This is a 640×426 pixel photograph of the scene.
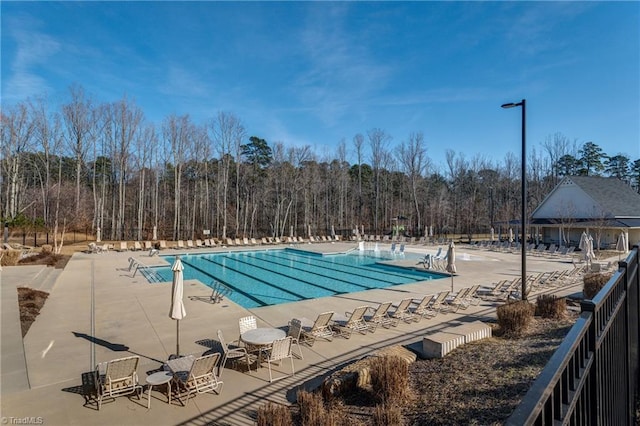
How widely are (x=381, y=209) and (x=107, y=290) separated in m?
44.6

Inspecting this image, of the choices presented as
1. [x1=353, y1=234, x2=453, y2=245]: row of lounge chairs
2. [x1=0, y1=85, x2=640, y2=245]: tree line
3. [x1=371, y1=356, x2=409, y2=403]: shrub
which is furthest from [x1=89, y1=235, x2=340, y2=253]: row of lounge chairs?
[x1=371, y1=356, x2=409, y2=403]: shrub

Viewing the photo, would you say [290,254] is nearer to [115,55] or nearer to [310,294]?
[310,294]

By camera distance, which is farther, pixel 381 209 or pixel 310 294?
pixel 381 209

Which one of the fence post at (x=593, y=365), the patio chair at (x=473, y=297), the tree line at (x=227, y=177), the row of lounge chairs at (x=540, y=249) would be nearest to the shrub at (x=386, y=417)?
the fence post at (x=593, y=365)

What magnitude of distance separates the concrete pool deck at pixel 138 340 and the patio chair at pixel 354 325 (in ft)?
0.75

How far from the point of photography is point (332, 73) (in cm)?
2792

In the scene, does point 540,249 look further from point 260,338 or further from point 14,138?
point 14,138

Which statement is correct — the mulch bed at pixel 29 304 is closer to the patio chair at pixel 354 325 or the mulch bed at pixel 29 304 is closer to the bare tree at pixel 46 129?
the patio chair at pixel 354 325

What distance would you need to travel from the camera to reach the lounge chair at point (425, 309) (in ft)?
32.8

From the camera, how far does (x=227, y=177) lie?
136 ft

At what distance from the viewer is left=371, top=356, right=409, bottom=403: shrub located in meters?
5.16

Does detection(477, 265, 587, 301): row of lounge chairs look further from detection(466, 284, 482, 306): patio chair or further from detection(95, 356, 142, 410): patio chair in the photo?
detection(95, 356, 142, 410): patio chair

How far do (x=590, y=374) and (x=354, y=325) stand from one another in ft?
23.5

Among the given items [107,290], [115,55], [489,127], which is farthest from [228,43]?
[489,127]
